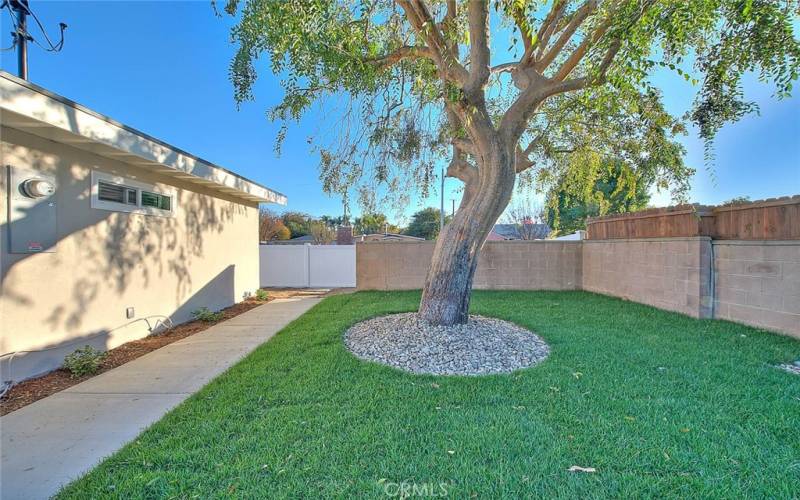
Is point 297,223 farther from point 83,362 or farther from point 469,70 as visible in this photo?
point 469,70

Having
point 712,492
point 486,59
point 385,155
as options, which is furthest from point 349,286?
point 712,492

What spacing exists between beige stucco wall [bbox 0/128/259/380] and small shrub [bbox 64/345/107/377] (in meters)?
0.22

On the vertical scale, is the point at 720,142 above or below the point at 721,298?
above

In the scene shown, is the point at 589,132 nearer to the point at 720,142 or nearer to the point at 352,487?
the point at 720,142

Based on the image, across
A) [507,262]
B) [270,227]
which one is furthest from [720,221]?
[270,227]

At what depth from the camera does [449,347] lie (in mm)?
4207

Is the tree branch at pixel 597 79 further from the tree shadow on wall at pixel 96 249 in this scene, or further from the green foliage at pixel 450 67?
the tree shadow on wall at pixel 96 249

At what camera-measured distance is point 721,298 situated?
5.66 meters

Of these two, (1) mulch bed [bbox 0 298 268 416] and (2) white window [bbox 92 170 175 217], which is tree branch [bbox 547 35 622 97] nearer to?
(2) white window [bbox 92 170 175 217]

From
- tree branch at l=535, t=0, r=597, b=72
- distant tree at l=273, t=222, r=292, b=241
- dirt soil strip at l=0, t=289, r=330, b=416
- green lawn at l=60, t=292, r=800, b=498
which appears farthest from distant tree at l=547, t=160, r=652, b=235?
distant tree at l=273, t=222, r=292, b=241

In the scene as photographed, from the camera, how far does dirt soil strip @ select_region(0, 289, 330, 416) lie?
11.0ft

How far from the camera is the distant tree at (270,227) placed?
23.8 m

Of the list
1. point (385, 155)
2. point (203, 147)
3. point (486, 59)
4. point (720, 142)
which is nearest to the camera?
point (486, 59)

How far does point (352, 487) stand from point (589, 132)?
690 centimetres
